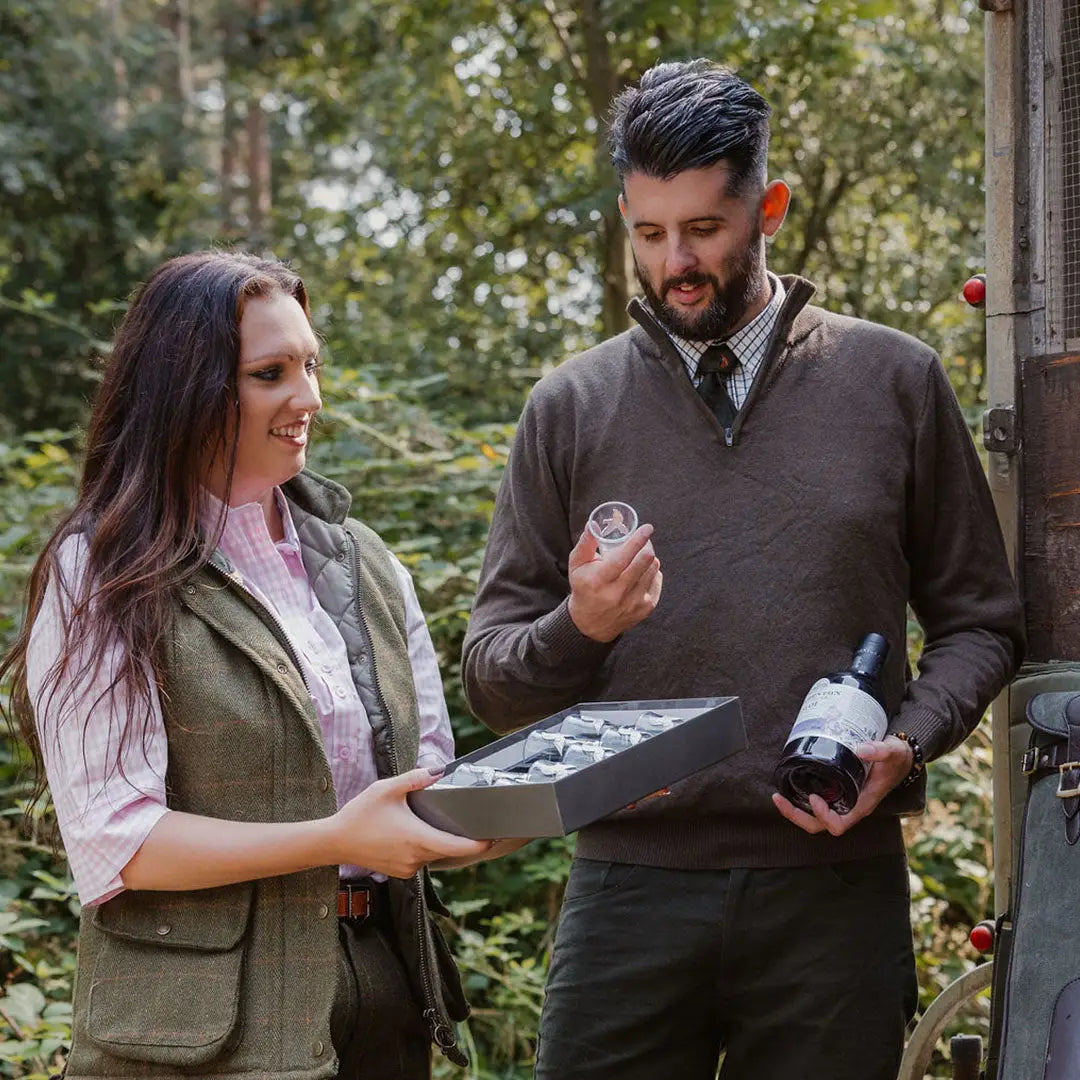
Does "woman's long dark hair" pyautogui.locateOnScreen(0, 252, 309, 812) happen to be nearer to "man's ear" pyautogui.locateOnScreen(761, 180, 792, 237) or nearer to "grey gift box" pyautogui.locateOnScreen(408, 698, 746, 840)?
"grey gift box" pyautogui.locateOnScreen(408, 698, 746, 840)

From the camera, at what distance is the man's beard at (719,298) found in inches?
90.7

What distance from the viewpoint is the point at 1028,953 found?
1.96 meters

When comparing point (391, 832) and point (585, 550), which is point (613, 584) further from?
point (391, 832)

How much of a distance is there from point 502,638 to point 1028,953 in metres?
0.91

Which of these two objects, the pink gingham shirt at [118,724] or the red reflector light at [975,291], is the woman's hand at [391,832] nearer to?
the pink gingham shirt at [118,724]

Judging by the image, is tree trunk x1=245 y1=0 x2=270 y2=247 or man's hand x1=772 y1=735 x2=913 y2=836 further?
tree trunk x1=245 y1=0 x2=270 y2=247

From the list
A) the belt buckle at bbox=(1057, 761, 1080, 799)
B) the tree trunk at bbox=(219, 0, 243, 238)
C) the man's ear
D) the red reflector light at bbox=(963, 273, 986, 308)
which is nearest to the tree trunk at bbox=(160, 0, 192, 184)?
the tree trunk at bbox=(219, 0, 243, 238)

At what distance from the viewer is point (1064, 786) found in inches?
79.5

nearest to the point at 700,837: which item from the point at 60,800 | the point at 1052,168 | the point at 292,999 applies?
the point at 292,999

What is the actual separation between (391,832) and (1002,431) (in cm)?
132

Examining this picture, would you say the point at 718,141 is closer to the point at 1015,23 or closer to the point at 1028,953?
the point at 1015,23

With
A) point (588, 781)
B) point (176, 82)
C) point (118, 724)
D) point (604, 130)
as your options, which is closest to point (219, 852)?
point (118, 724)

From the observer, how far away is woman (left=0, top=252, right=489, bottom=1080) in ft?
6.03

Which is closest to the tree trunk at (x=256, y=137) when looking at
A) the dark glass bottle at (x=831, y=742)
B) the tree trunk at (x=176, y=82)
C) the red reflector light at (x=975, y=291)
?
the tree trunk at (x=176, y=82)
